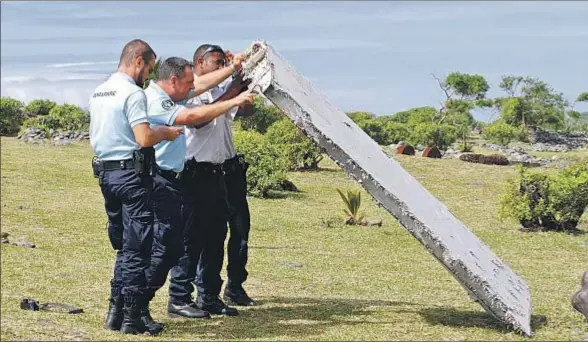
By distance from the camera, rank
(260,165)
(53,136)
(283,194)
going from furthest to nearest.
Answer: (53,136) → (283,194) → (260,165)

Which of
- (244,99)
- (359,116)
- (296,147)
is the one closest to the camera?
(244,99)

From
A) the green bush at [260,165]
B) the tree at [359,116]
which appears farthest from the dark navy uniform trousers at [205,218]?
the tree at [359,116]

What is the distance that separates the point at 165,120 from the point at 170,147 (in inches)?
15.7

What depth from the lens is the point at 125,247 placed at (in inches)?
267

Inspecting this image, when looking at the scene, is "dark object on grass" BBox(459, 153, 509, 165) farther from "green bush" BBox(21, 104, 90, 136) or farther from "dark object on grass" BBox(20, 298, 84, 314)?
"dark object on grass" BBox(20, 298, 84, 314)

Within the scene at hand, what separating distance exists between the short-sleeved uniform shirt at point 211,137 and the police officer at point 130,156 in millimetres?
887

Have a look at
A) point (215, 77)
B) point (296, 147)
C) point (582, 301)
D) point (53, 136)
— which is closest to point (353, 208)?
point (296, 147)

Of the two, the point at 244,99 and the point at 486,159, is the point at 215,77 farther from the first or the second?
the point at 486,159

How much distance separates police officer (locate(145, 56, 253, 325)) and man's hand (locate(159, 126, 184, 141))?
0.13m

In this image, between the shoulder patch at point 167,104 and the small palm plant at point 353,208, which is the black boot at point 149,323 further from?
the small palm plant at point 353,208

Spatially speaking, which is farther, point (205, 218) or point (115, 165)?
point (205, 218)

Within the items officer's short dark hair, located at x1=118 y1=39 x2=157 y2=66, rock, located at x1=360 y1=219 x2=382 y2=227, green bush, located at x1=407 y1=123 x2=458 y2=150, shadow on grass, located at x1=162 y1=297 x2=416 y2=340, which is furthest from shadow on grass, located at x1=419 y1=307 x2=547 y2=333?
green bush, located at x1=407 y1=123 x2=458 y2=150

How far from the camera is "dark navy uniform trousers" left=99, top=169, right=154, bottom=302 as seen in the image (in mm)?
6629

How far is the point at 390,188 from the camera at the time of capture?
22.7 ft
